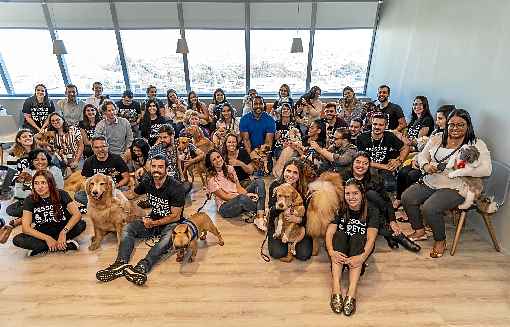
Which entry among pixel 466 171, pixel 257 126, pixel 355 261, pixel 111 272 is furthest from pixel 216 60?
pixel 355 261

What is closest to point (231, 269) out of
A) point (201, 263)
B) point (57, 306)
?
point (201, 263)

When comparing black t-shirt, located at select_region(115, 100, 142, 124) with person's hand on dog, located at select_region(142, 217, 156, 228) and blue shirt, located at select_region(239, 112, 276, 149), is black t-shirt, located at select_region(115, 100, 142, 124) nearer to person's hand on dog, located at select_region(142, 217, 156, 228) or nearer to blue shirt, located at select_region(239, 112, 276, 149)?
blue shirt, located at select_region(239, 112, 276, 149)

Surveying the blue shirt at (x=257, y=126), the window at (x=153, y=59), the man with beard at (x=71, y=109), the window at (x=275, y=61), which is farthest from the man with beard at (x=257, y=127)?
the window at (x=153, y=59)

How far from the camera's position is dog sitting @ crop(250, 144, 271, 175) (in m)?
4.82

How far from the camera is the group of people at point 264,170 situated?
3.07 m

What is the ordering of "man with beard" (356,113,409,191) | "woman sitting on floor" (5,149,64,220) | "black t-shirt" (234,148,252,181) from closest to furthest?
"woman sitting on floor" (5,149,64,220) → "man with beard" (356,113,409,191) → "black t-shirt" (234,148,252,181)

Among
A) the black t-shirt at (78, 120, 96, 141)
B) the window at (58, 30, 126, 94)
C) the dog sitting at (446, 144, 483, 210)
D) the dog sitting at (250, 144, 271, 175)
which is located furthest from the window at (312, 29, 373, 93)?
the dog sitting at (446, 144, 483, 210)

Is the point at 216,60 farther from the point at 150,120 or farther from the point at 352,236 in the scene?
the point at 352,236

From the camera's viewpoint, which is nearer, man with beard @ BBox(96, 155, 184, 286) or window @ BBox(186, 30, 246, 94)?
man with beard @ BBox(96, 155, 184, 286)

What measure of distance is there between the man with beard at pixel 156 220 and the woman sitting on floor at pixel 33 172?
114 centimetres

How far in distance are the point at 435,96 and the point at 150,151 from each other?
4017 millimetres

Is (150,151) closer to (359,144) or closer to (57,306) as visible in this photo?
(57,306)

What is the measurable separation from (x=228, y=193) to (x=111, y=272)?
58.8 inches

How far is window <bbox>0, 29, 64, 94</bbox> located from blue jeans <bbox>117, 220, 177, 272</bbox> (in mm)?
5862
